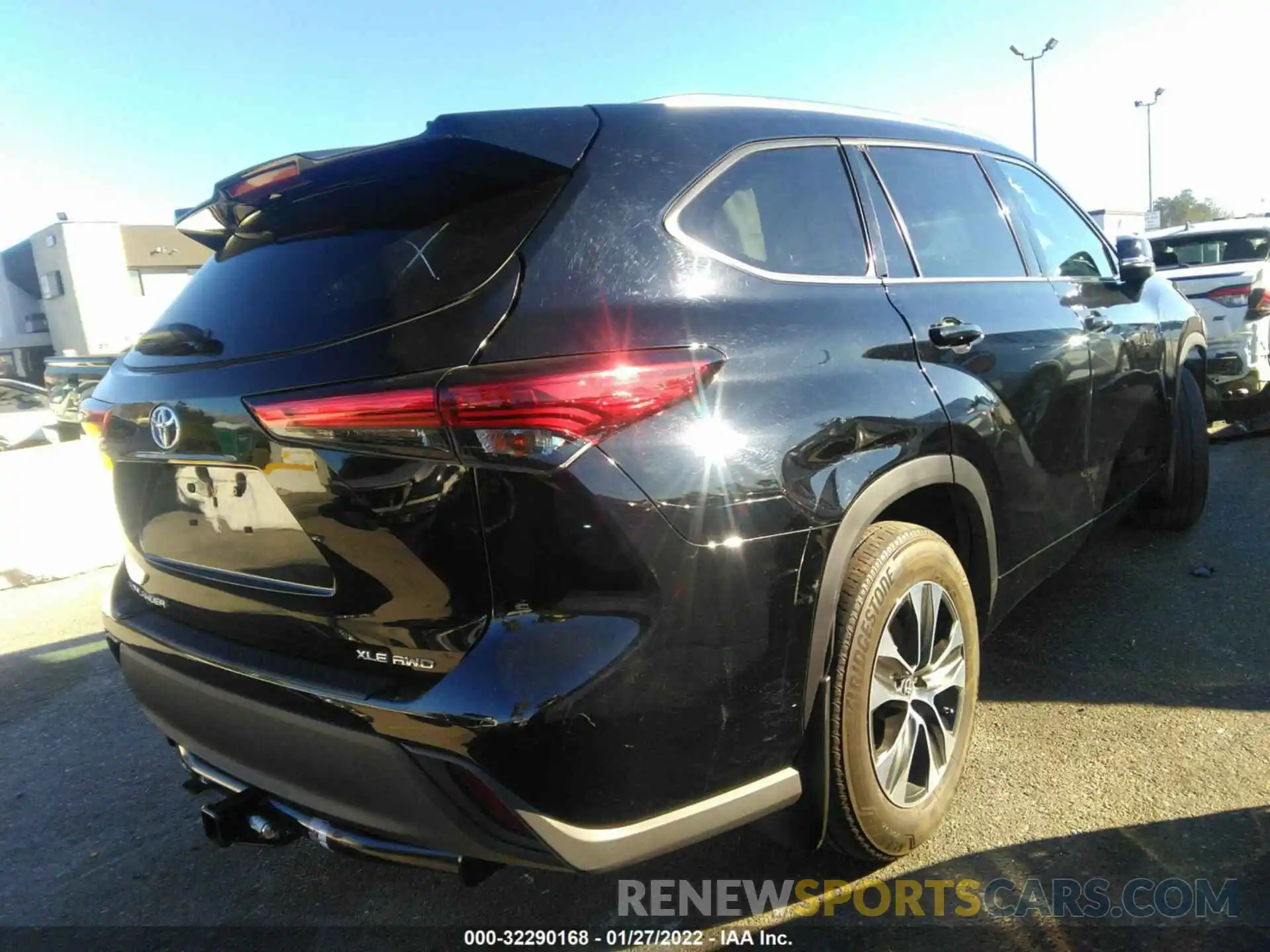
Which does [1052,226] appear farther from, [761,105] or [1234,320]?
[1234,320]

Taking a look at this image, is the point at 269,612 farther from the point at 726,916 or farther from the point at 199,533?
the point at 726,916

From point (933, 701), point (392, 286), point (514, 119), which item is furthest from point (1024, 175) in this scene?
point (392, 286)

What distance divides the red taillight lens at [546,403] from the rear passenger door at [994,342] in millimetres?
1029

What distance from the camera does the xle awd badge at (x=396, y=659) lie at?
1685mm

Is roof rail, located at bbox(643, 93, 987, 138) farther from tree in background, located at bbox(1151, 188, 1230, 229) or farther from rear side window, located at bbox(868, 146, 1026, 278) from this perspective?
tree in background, located at bbox(1151, 188, 1230, 229)

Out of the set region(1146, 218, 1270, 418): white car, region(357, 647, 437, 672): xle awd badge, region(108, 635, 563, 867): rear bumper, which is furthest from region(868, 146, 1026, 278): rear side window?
region(1146, 218, 1270, 418): white car

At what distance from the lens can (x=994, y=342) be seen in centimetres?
269

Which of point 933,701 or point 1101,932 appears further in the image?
point 933,701

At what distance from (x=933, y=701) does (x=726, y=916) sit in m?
0.78

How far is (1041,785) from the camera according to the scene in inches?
107

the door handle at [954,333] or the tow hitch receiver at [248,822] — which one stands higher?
the door handle at [954,333]

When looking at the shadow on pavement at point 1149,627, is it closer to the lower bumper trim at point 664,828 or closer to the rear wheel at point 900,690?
the rear wheel at point 900,690

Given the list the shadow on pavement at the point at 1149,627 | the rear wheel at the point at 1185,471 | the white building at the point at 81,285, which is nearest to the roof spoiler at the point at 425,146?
the shadow on pavement at the point at 1149,627

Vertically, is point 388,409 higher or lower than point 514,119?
lower
